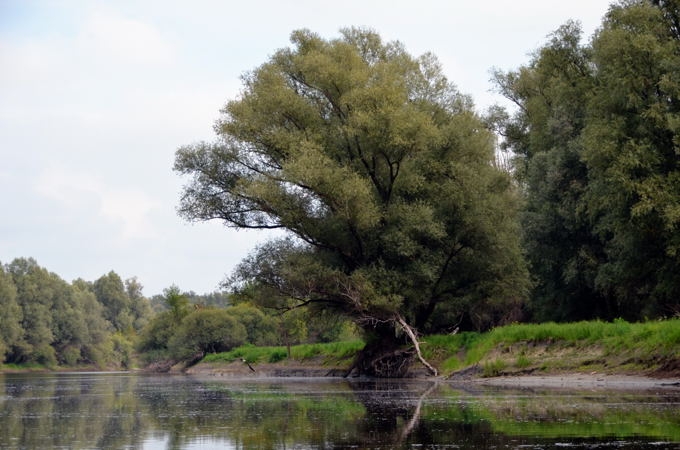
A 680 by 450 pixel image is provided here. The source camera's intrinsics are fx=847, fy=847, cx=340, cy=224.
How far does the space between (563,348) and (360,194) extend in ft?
37.5

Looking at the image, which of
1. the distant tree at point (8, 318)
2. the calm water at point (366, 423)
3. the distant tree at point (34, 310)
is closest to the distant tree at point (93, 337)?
the distant tree at point (34, 310)

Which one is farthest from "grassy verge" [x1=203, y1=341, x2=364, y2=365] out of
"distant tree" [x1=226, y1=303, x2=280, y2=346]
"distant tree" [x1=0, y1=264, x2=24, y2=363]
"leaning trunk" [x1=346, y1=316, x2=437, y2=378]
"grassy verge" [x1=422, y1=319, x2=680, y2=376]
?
"distant tree" [x1=0, y1=264, x2=24, y2=363]

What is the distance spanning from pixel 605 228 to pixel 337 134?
530 inches

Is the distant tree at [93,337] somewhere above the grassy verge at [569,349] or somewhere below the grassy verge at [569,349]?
above

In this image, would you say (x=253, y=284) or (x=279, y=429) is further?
(x=253, y=284)

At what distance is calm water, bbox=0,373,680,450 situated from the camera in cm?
1260

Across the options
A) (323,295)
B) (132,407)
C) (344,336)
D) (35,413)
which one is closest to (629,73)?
(323,295)

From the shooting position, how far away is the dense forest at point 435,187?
35.9 m

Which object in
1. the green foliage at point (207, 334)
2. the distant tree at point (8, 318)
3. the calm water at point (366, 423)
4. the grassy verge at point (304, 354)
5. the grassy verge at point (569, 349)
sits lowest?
the calm water at point (366, 423)

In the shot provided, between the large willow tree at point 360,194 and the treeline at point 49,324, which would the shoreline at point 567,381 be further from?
the treeline at point 49,324

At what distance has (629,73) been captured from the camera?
118 ft

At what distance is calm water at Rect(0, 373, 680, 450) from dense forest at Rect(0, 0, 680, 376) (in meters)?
15.6

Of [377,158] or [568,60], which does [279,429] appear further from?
[568,60]

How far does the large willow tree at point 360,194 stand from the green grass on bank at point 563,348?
3.05 meters
